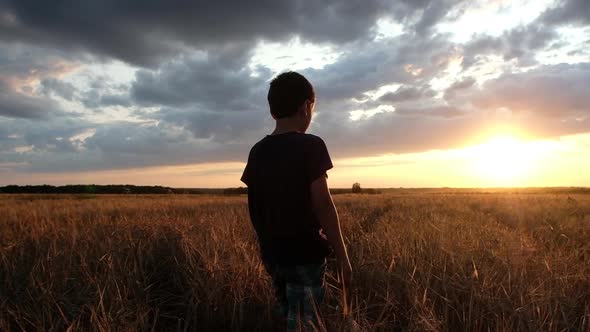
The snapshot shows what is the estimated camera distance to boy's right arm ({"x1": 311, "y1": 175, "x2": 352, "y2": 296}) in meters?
2.42

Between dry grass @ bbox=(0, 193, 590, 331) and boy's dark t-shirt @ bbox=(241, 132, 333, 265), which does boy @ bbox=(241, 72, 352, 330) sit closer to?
boy's dark t-shirt @ bbox=(241, 132, 333, 265)

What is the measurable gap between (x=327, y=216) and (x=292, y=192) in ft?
0.89

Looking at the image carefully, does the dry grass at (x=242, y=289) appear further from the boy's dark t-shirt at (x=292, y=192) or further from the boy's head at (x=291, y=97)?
the boy's head at (x=291, y=97)

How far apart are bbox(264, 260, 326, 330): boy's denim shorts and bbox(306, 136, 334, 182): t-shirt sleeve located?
59 cm

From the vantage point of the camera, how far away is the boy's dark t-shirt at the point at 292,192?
248 centimetres

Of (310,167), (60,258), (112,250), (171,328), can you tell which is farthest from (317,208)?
(60,258)

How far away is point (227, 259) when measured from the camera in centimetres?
412

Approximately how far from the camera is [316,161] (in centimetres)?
245

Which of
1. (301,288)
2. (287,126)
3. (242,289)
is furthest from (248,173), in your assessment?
(242,289)

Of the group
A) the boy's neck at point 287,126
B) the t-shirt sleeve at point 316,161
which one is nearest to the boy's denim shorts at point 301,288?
the t-shirt sleeve at point 316,161

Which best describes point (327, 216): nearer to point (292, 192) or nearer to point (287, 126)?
point (292, 192)

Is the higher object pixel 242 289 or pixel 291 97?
pixel 291 97

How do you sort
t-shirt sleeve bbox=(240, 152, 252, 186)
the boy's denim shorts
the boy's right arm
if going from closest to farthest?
the boy's right arm < the boy's denim shorts < t-shirt sleeve bbox=(240, 152, 252, 186)

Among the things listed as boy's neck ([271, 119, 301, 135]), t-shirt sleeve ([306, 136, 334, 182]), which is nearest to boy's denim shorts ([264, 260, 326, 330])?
t-shirt sleeve ([306, 136, 334, 182])
